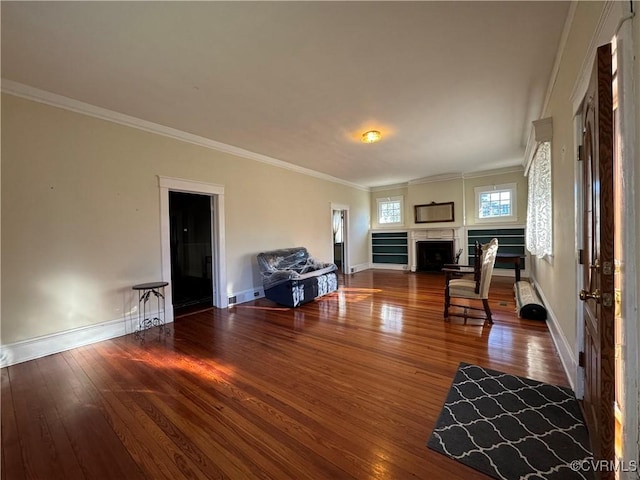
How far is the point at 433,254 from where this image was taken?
7.82 meters

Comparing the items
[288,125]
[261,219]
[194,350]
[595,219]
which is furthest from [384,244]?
[595,219]

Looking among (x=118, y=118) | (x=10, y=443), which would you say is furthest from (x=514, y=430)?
(x=118, y=118)

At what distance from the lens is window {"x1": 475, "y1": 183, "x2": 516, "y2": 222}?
674cm

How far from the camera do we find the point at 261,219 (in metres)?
5.20

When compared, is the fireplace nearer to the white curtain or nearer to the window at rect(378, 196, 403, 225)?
the window at rect(378, 196, 403, 225)

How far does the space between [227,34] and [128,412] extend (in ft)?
9.43

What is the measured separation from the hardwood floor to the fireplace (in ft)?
13.6

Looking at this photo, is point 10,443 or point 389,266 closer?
point 10,443

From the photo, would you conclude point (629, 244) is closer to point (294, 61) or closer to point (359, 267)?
point (294, 61)

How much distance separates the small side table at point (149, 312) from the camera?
3.39 metres

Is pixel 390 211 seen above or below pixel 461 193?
below

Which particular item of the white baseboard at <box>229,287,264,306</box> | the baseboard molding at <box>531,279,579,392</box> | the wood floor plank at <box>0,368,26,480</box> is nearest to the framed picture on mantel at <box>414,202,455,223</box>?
the baseboard molding at <box>531,279,579,392</box>

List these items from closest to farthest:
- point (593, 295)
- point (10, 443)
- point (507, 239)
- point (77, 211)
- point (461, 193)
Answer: point (593, 295), point (10, 443), point (77, 211), point (507, 239), point (461, 193)

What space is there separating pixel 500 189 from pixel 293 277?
6012mm
